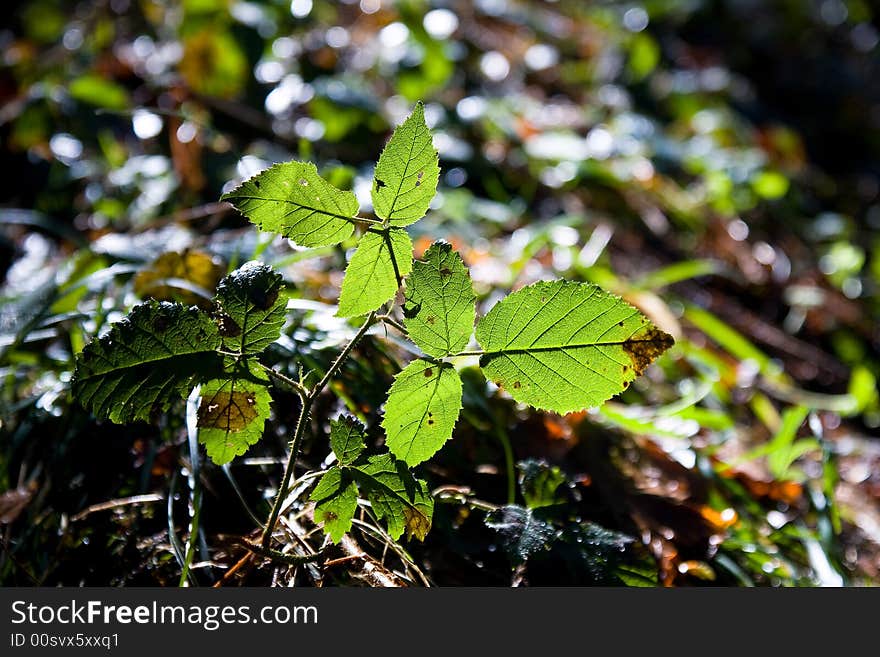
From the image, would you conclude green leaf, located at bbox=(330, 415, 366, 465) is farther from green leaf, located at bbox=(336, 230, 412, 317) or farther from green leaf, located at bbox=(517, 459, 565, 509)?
green leaf, located at bbox=(517, 459, 565, 509)

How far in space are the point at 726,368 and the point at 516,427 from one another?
0.97 meters

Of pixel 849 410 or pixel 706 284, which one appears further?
pixel 706 284

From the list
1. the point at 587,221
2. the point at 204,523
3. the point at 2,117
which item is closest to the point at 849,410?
the point at 587,221

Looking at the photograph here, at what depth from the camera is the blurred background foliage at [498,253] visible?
1.08 metres

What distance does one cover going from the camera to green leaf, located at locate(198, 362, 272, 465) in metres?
0.81

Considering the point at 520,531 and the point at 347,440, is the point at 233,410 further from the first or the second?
the point at 520,531

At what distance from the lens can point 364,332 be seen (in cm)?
82

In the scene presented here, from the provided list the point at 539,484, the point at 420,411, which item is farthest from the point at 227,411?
the point at 539,484

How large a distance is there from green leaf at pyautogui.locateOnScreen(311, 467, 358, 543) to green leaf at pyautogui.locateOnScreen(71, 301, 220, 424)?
179 mm

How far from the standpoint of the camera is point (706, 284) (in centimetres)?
262

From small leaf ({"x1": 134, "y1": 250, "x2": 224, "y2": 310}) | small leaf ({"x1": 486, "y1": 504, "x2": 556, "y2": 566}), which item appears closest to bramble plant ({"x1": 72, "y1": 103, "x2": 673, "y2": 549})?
small leaf ({"x1": 486, "y1": 504, "x2": 556, "y2": 566})

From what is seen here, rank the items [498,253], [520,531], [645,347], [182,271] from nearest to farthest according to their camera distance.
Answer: [645,347] < [520,531] < [182,271] < [498,253]

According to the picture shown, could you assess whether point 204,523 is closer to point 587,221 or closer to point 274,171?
point 274,171

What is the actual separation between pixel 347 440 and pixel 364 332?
122 millimetres
